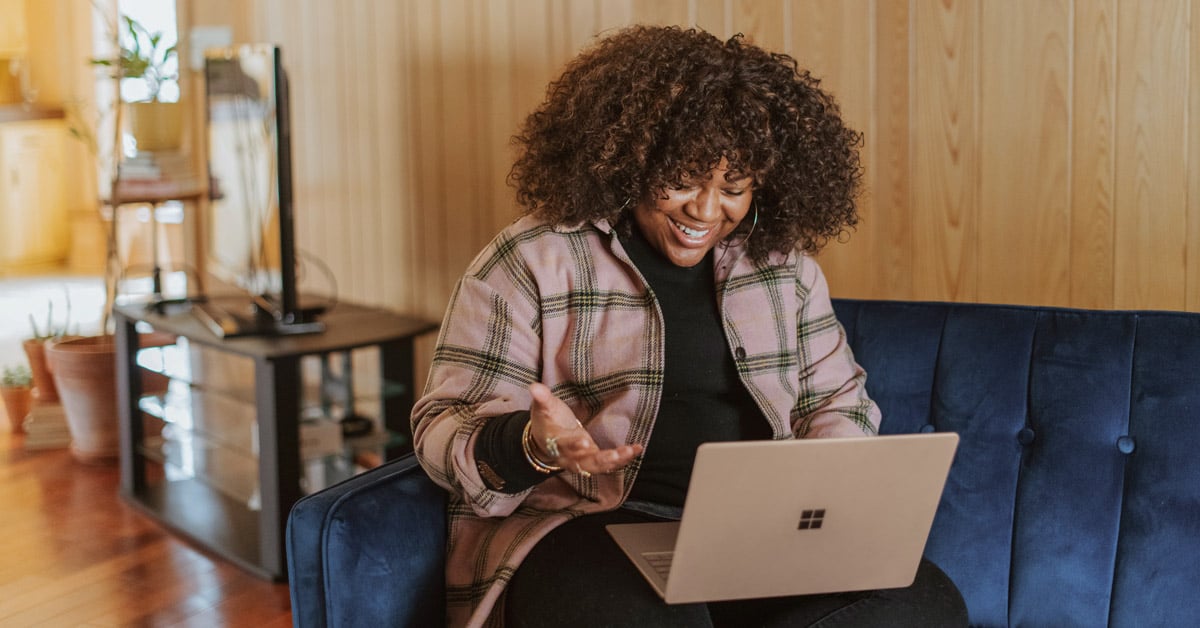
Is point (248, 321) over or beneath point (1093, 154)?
beneath

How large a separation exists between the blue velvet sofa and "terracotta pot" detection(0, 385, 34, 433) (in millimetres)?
2932

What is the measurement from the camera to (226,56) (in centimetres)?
286

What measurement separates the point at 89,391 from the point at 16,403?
60 centimetres

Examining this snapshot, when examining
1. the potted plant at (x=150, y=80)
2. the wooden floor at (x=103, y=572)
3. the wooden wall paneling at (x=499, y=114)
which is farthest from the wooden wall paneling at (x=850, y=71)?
the potted plant at (x=150, y=80)

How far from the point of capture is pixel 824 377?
174 cm

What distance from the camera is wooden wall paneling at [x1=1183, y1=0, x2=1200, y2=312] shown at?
176 centimetres

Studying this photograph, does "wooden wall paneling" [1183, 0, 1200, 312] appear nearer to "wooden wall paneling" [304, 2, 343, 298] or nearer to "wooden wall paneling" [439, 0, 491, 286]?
"wooden wall paneling" [439, 0, 491, 286]

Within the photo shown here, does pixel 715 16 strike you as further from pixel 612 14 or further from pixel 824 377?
pixel 824 377

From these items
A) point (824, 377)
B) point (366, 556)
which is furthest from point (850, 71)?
point (366, 556)

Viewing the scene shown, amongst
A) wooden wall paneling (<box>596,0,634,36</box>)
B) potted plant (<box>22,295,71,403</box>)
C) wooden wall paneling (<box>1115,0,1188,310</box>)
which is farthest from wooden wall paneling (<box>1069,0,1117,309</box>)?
potted plant (<box>22,295,71,403</box>)

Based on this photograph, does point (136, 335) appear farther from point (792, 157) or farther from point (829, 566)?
point (829, 566)

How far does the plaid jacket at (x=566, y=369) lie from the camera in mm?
1511

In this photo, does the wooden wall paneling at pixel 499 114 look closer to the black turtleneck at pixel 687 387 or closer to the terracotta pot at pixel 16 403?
the black turtleneck at pixel 687 387

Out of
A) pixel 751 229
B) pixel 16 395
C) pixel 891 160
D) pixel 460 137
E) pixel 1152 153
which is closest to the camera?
pixel 751 229
